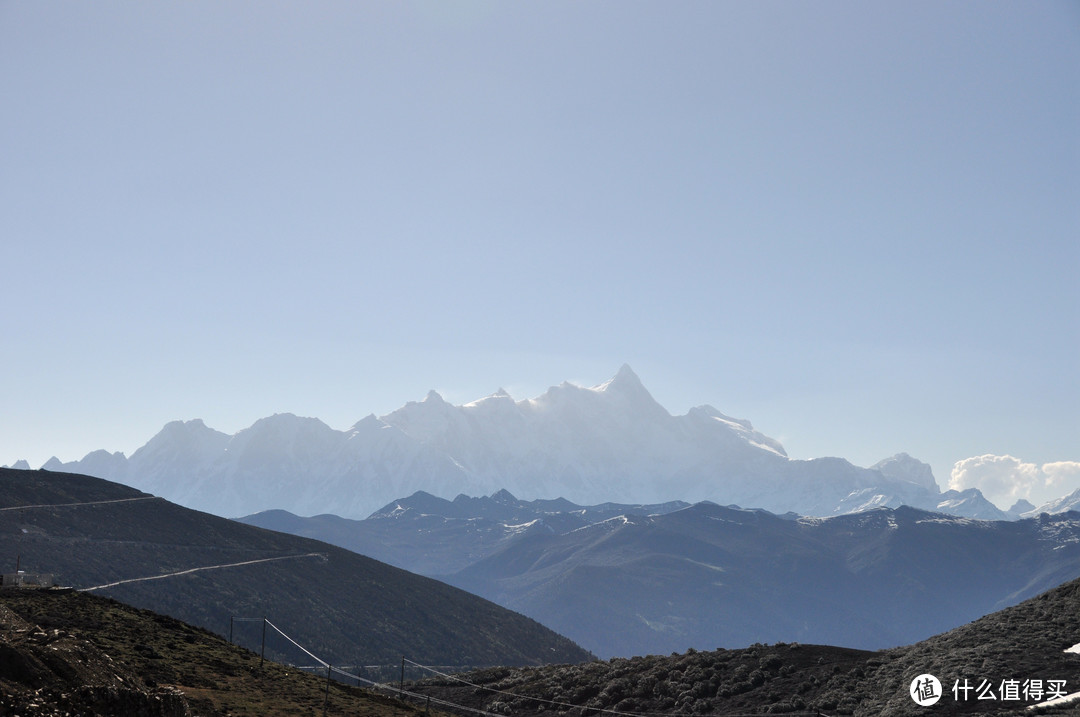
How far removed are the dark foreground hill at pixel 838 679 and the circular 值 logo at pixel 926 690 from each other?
0.41m

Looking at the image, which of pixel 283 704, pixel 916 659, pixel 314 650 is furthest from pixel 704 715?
pixel 314 650

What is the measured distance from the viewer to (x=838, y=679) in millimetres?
68625

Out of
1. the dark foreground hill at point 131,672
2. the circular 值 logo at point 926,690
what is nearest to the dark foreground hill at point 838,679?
the circular 值 logo at point 926,690

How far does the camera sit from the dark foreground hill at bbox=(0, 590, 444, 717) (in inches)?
1192

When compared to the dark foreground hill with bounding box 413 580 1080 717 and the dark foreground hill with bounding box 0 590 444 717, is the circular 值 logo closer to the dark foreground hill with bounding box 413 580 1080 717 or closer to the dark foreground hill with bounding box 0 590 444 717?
the dark foreground hill with bounding box 413 580 1080 717

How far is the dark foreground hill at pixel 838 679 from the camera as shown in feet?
182

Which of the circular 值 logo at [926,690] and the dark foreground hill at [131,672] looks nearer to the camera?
the dark foreground hill at [131,672]

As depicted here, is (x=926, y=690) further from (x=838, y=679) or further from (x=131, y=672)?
(x=131, y=672)

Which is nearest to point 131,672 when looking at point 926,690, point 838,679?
point 926,690

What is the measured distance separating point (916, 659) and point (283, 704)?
155 ft

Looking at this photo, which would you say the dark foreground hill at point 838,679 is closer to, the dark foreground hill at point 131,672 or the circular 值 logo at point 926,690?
the circular 值 logo at point 926,690

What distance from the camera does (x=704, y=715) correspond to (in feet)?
232

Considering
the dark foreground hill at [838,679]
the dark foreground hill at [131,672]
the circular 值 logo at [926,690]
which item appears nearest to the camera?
the dark foreground hill at [131,672]

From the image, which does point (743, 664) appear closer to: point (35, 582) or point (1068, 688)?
point (1068, 688)
